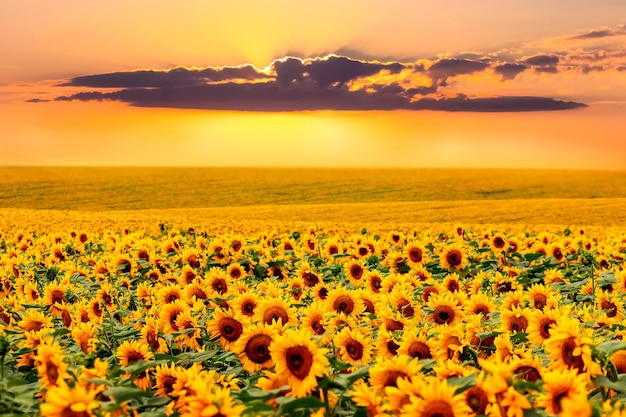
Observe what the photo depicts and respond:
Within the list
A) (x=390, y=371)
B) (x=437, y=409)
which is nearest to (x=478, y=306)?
(x=390, y=371)

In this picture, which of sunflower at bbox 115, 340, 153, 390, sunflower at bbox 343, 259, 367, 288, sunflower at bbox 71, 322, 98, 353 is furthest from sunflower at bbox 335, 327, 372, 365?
sunflower at bbox 343, 259, 367, 288

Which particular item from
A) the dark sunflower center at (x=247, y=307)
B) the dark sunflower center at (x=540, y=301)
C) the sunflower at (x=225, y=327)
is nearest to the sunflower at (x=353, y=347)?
the sunflower at (x=225, y=327)

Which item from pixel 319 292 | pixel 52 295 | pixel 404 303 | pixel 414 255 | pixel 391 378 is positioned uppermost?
pixel 391 378

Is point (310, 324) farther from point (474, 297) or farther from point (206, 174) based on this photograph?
point (206, 174)

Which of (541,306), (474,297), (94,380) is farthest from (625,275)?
(94,380)

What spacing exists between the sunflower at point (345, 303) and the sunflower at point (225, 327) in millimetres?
1460

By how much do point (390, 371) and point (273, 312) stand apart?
2.17 metres

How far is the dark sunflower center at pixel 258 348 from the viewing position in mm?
5086

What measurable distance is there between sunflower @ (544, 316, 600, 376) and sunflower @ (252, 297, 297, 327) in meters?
2.37

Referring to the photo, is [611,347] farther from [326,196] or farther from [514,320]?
[326,196]

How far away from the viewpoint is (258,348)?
512 cm

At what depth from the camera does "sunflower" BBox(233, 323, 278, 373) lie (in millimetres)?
5066

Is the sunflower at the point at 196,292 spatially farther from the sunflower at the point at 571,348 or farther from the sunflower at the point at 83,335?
the sunflower at the point at 571,348

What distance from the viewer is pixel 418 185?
220 ft
